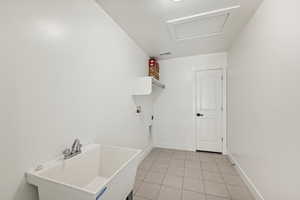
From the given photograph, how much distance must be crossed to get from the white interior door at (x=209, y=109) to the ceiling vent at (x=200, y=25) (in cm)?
122

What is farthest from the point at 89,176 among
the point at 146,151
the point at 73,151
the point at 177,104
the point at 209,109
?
the point at 209,109

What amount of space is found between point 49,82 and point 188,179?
2.36m

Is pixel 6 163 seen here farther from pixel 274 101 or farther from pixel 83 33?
pixel 274 101

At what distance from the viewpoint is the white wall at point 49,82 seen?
80 centimetres

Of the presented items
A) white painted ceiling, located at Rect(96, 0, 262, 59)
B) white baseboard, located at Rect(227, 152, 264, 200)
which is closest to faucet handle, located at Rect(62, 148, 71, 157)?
white painted ceiling, located at Rect(96, 0, 262, 59)

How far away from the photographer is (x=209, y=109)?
329 centimetres

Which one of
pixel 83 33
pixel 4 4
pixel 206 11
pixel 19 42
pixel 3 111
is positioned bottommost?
pixel 3 111

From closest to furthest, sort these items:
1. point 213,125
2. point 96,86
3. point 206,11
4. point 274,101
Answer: point 274,101 < point 96,86 < point 206,11 < point 213,125

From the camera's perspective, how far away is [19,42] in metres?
0.85

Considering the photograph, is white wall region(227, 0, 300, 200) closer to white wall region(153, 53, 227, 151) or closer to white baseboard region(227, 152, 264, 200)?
white baseboard region(227, 152, 264, 200)

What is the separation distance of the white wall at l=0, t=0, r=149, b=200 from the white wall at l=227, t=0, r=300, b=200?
6.26 feet

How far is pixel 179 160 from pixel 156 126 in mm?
1141

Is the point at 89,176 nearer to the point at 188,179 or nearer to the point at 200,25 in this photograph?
the point at 188,179

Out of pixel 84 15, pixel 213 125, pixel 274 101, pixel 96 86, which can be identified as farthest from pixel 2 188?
pixel 213 125
